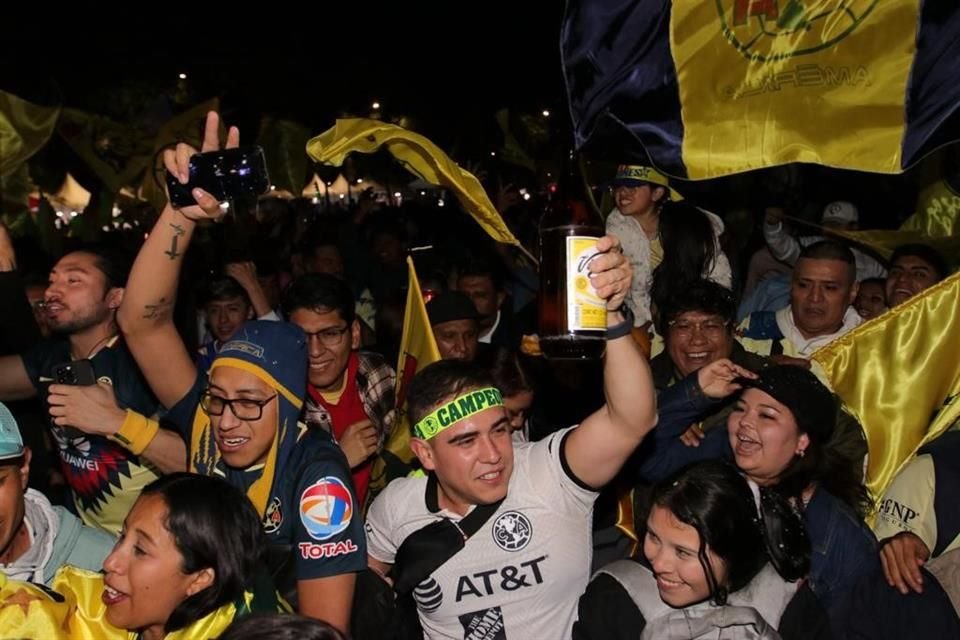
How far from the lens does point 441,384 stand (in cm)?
352

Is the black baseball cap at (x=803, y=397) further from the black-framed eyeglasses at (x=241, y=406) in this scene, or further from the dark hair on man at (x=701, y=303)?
the black-framed eyeglasses at (x=241, y=406)

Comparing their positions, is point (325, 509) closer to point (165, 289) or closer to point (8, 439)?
point (8, 439)

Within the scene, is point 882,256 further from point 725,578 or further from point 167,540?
point 167,540

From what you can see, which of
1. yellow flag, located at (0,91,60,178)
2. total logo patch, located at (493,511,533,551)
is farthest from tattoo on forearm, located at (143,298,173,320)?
yellow flag, located at (0,91,60,178)

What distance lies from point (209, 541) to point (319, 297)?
2.23 meters

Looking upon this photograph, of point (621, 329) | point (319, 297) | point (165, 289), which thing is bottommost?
point (319, 297)

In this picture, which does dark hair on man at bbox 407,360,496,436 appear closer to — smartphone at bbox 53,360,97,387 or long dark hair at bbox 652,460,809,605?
long dark hair at bbox 652,460,809,605

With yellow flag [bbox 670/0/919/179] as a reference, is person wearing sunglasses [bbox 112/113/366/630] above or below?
below

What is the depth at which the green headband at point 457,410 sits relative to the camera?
3.47 m

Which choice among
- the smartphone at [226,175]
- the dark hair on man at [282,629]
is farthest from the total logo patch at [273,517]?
the dark hair on man at [282,629]

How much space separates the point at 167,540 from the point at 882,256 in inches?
228

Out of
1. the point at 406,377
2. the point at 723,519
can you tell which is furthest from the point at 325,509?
the point at 406,377

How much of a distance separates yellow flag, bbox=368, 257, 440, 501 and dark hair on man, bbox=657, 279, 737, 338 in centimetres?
114

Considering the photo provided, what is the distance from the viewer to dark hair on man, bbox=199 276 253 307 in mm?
6762
